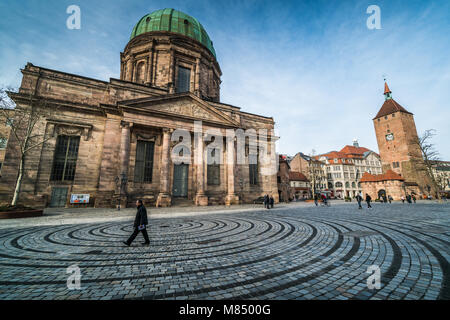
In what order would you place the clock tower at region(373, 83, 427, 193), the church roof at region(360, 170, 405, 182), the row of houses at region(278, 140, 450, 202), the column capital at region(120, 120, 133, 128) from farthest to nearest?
the row of houses at region(278, 140, 450, 202)
the clock tower at region(373, 83, 427, 193)
the church roof at region(360, 170, 405, 182)
the column capital at region(120, 120, 133, 128)

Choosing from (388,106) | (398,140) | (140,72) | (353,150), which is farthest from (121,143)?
(353,150)

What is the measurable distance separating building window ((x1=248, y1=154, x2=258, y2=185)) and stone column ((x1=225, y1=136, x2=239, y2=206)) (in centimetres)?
478

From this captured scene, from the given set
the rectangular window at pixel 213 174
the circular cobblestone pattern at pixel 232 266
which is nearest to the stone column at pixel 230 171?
the rectangular window at pixel 213 174

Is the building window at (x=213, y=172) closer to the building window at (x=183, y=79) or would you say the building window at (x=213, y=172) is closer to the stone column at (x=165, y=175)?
the stone column at (x=165, y=175)

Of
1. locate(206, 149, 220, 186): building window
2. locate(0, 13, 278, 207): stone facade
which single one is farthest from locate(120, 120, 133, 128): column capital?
locate(206, 149, 220, 186): building window

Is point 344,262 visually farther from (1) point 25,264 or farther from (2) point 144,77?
(2) point 144,77

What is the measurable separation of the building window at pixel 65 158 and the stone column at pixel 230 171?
16489 millimetres

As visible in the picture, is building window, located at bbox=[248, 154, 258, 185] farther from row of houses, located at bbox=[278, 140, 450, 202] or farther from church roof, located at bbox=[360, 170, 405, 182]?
church roof, located at bbox=[360, 170, 405, 182]

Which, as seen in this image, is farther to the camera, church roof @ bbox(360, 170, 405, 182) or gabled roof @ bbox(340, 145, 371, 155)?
gabled roof @ bbox(340, 145, 371, 155)

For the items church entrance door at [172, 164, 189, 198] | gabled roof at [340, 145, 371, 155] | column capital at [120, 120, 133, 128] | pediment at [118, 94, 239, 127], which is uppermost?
gabled roof at [340, 145, 371, 155]

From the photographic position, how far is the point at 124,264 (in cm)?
404

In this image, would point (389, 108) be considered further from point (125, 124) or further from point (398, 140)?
point (125, 124)

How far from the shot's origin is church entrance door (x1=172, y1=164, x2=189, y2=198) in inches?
861

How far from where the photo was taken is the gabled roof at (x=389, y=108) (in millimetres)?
45909
